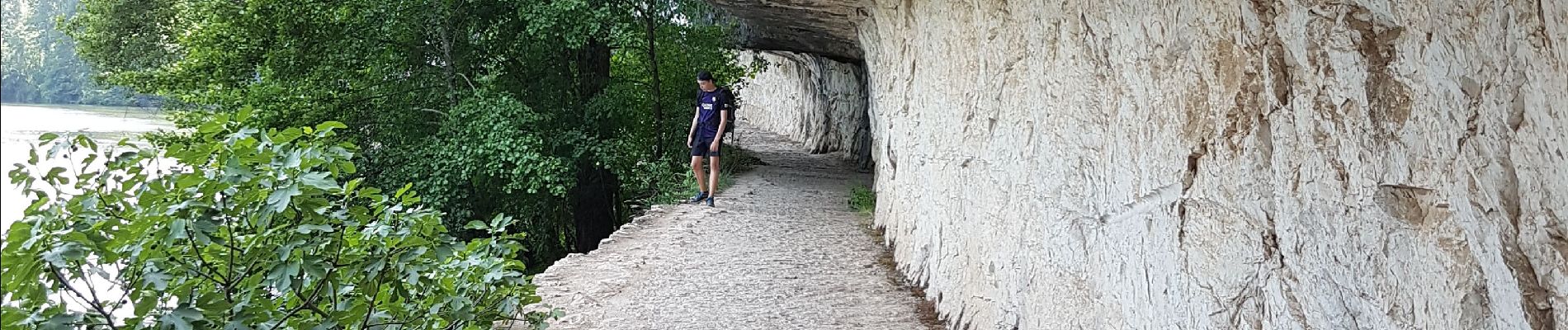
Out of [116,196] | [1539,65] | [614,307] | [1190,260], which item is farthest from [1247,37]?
[614,307]

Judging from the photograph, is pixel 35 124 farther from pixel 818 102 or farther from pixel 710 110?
pixel 818 102

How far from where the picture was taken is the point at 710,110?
30.0ft

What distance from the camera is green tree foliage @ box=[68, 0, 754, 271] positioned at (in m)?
12.1

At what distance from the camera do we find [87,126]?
1.99 m

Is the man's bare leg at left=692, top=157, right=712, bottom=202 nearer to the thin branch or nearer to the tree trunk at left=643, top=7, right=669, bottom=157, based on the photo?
the tree trunk at left=643, top=7, right=669, bottom=157

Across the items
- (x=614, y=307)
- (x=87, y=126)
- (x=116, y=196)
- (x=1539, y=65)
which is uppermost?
(x=1539, y=65)

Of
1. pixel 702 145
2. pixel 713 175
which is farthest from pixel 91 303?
pixel 713 175

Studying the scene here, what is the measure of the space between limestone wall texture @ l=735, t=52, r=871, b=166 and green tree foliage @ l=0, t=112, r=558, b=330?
10.7 m

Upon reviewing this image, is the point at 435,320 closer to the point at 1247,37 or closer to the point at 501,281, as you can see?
the point at 501,281

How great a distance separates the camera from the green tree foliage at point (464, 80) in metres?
12.1

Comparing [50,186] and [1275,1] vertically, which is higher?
[1275,1]

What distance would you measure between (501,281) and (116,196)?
83.5 inches

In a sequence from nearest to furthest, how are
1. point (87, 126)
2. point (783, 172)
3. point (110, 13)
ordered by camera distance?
1. point (87, 126)
2. point (783, 172)
3. point (110, 13)

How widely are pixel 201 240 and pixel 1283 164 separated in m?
2.39
